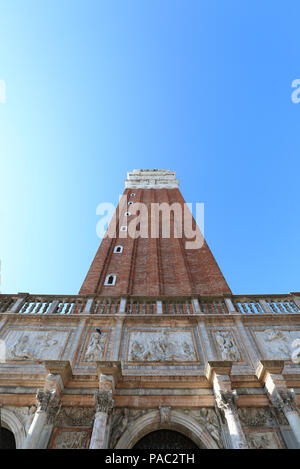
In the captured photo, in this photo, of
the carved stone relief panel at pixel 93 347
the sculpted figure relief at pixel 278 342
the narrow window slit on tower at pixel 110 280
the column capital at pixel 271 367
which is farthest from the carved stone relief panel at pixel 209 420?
the narrow window slit on tower at pixel 110 280

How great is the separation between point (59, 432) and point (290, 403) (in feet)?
18.5

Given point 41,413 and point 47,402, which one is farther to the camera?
point 47,402

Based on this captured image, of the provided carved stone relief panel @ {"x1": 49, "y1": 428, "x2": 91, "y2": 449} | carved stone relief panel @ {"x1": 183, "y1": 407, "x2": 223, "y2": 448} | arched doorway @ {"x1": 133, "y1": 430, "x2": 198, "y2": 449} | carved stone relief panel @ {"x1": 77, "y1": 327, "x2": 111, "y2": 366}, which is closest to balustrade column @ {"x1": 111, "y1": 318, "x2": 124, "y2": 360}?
carved stone relief panel @ {"x1": 77, "y1": 327, "x2": 111, "y2": 366}

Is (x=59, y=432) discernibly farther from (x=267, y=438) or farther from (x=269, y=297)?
(x=269, y=297)

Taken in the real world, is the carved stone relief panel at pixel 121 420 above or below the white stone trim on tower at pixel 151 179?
below

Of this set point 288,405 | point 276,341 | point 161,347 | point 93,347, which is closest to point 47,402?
point 93,347

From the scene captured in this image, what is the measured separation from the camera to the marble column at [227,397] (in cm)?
668

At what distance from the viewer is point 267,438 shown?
725 centimetres

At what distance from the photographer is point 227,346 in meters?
9.37

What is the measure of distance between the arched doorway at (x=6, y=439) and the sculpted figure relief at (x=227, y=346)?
5902 mm

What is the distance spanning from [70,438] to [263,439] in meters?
4.57

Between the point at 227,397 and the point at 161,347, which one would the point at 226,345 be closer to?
the point at 161,347

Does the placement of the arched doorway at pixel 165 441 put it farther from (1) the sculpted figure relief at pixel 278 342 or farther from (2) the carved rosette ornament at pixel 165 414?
(1) the sculpted figure relief at pixel 278 342
